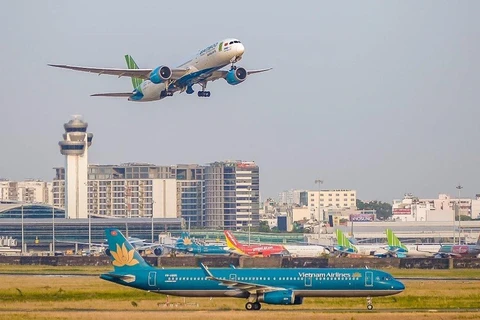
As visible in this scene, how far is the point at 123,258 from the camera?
71812mm

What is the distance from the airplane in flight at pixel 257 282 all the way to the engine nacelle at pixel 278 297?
0.19 metres

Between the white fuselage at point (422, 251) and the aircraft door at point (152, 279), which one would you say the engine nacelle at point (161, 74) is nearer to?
the aircraft door at point (152, 279)

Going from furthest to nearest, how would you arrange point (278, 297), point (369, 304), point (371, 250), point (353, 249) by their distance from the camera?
point (371, 250), point (353, 249), point (369, 304), point (278, 297)

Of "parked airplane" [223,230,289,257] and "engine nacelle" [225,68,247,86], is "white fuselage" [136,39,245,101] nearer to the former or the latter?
"engine nacelle" [225,68,247,86]

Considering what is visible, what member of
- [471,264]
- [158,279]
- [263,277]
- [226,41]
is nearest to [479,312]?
[263,277]

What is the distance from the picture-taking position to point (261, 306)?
71.9 m

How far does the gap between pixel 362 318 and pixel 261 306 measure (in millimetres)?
11478

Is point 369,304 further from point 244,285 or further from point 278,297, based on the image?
point 244,285

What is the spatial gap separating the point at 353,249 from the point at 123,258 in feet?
352

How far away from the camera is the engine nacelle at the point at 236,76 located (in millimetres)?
85250

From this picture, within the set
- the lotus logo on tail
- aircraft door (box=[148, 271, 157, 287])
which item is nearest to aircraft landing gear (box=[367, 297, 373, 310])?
aircraft door (box=[148, 271, 157, 287])

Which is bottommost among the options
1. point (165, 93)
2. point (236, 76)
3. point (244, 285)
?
point (244, 285)

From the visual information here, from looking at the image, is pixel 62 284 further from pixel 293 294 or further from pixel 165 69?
pixel 293 294

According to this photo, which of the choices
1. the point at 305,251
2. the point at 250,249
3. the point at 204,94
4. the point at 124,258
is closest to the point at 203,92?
the point at 204,94
